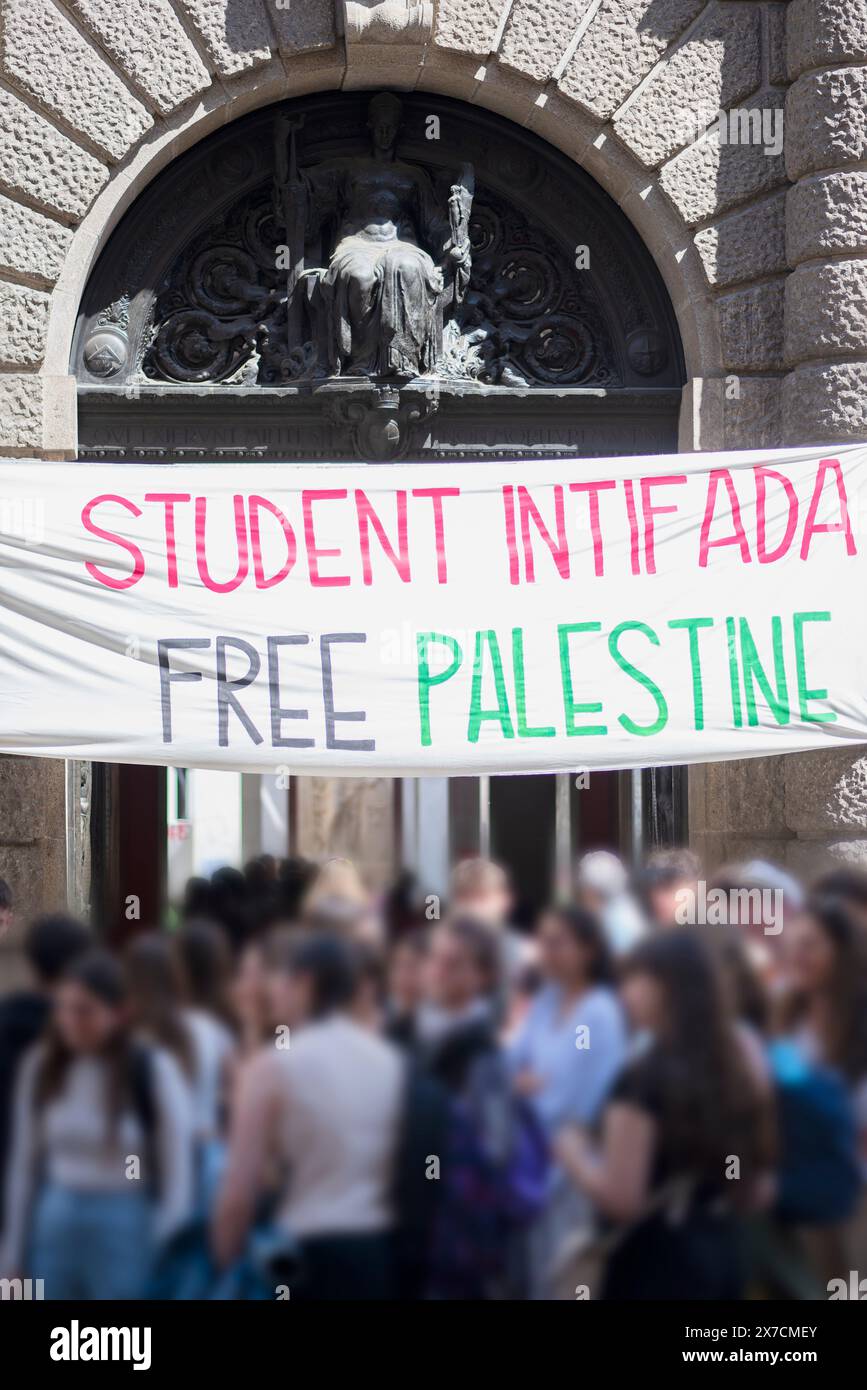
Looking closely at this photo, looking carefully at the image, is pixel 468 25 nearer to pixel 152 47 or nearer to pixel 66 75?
pixel 152 47

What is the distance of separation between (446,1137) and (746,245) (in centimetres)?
584

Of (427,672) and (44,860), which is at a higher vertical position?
(427,672)

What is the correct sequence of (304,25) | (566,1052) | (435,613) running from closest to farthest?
(566,1052), (435,613), (304,25)

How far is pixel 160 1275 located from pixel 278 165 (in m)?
A: 6.01

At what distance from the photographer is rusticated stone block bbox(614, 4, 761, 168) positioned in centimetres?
709

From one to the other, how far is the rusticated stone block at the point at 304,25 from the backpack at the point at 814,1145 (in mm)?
6001

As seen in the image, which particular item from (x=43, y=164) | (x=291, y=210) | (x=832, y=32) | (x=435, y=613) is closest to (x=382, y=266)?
(x=291, y=210)

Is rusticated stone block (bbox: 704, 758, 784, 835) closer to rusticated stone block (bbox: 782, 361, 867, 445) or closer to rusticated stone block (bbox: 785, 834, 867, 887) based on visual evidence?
rusticated stone block (bbox: 785, 834, 867, 887)

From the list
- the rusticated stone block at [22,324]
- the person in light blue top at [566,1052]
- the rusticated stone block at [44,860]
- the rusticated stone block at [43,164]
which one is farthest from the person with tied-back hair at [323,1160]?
the rusticated stone block at [43,164]

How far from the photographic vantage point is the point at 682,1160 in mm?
1952

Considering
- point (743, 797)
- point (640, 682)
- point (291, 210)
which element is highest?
point (291, 210)

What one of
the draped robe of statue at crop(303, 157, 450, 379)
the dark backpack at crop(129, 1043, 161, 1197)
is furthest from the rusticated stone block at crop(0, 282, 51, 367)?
the dark backpack at crop(129, 1043, 161, 1197)

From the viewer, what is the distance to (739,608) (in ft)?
18.0

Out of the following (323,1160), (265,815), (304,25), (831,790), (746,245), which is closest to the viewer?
(323,1160)
